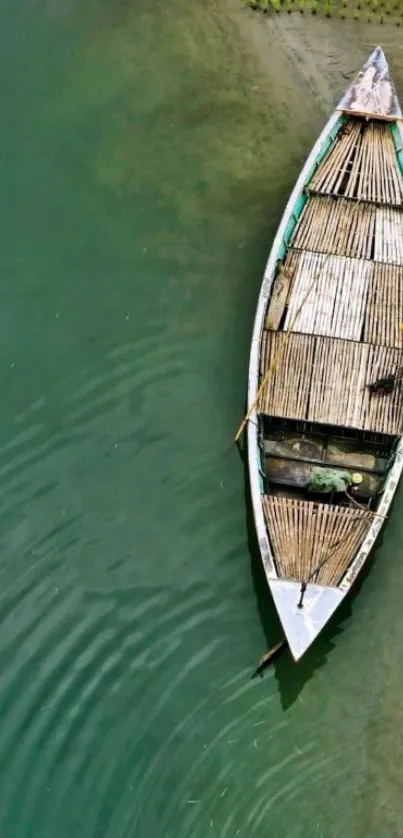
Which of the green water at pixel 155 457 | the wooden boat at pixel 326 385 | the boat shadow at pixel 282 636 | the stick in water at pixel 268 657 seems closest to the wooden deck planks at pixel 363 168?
the wooden boat at pixel 326 385

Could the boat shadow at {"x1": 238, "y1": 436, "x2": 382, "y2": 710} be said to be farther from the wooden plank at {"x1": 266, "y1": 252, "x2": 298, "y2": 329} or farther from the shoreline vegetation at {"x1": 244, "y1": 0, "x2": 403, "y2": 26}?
the shoreline vegetation at {"x1": 244, "y1": 0, "x2": 403, "y2": 26}

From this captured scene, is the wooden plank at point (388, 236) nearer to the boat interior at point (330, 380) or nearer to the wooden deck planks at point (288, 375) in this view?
the boat interior at point (330, 380)

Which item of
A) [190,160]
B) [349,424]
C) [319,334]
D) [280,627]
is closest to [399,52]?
[190,160]

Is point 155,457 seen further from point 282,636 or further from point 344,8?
point 344,8

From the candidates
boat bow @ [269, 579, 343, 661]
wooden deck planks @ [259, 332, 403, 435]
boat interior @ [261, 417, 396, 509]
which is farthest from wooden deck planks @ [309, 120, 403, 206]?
boat bow @ [269, 579, 343, 661]

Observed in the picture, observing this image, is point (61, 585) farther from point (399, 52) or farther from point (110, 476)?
point (399, 52)

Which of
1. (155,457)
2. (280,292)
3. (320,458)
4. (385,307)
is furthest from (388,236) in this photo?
(155,457)
